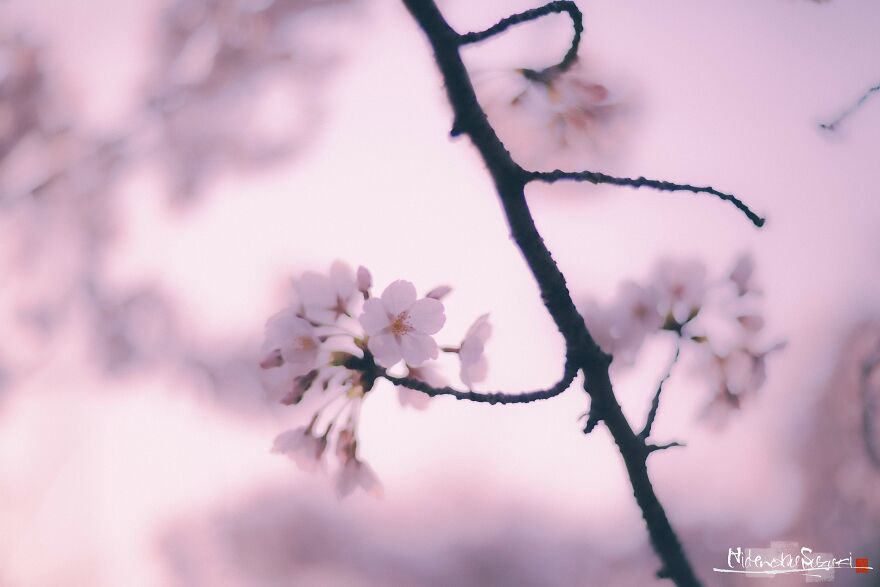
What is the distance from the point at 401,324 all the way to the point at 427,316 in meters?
0.03

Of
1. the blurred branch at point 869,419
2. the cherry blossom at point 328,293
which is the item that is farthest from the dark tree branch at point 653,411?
the blurred branch at point 869,419

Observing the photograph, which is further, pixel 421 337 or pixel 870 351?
pixel 870 351

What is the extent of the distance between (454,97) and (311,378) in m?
0.31

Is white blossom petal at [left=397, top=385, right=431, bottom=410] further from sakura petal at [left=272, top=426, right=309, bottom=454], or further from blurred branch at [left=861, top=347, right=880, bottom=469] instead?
blurred branch at [left=861, top=347, right=880, bottom=469]

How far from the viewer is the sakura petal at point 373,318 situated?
504 mm

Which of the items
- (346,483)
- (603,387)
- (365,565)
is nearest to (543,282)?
(603,387)

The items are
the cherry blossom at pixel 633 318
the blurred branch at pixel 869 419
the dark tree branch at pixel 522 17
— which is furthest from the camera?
the blurred branch at pixel 869 419

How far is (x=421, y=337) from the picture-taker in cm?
52

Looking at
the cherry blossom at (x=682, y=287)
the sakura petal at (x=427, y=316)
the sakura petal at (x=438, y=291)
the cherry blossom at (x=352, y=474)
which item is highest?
the cherry blossom at (x=682, y=287)

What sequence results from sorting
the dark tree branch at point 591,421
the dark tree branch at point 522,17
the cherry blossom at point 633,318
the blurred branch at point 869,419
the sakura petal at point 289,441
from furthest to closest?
the blurred branch at point 869,419
the cherry blossom at point 633,318
the sakura petal at point 289,441
the dark tree branch at point 591,421
the dark tree branch at point 522,17

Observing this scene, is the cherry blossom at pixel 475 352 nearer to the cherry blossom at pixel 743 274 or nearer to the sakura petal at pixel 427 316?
the sakura petal at pixel 427 316

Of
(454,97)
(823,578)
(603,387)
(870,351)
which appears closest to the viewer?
(454,97)

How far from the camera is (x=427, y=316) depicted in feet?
1.73

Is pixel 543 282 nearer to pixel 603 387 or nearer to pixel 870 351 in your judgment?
pixel 603 387
